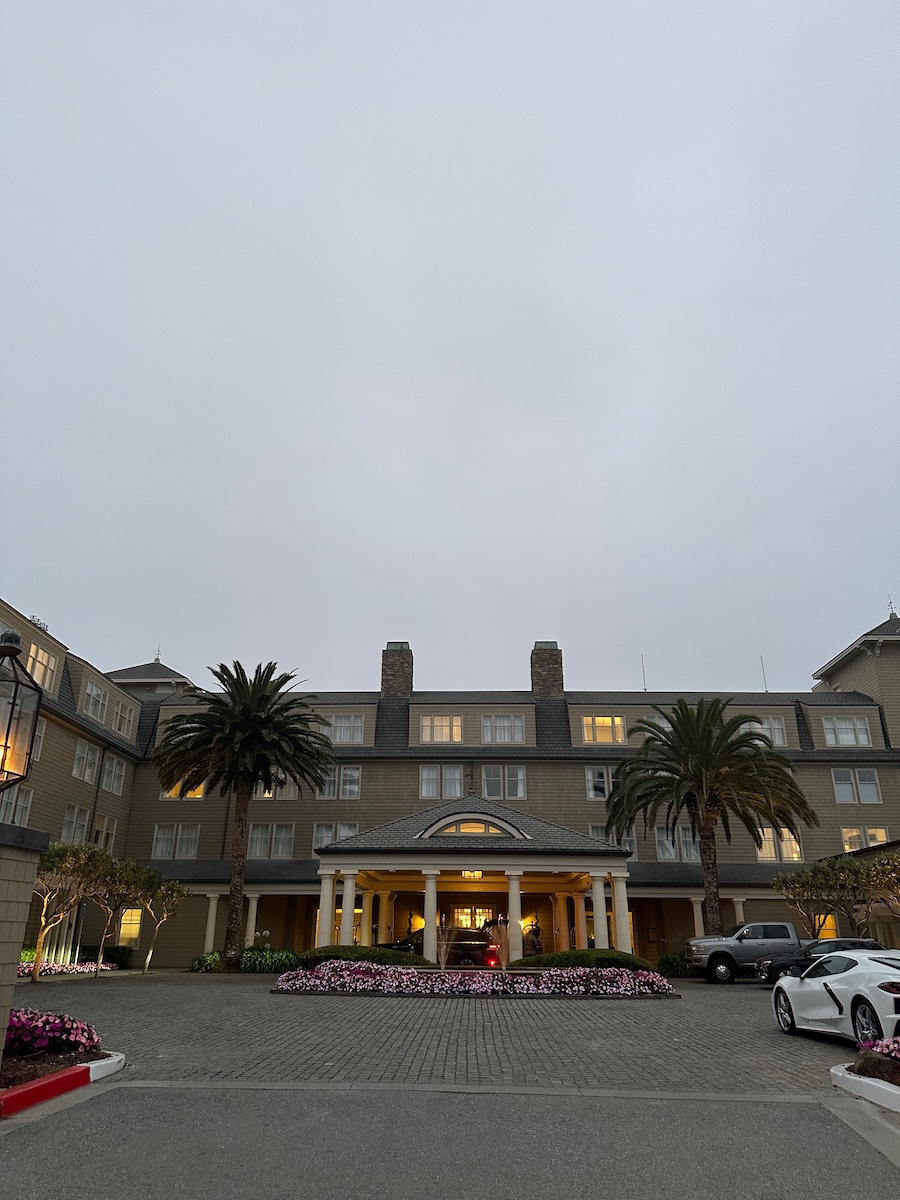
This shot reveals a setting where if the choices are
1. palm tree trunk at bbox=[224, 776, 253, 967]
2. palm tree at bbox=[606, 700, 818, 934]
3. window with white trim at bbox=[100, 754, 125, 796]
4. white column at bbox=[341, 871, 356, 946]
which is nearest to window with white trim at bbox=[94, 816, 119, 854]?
window with white trim at bbox=[100, 754, 125, 796]

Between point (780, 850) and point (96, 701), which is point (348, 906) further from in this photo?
point (780, 850)

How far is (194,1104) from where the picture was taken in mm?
8078

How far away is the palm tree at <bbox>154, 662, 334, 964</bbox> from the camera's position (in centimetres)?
2938

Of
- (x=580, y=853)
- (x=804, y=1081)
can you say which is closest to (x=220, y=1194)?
(x=804, y=1081)

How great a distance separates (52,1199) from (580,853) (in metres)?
22.4

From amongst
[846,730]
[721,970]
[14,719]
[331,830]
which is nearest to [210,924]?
[331,830]

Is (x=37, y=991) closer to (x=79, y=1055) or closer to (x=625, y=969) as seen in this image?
(x=79, y=1055)

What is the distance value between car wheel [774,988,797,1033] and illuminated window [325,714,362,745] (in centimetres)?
2575

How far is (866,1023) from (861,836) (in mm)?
27203

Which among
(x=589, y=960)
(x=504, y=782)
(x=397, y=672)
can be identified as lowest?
(x=589, y=960)

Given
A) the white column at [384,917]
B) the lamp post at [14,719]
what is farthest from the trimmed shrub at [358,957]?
the lamp post at [14,719]

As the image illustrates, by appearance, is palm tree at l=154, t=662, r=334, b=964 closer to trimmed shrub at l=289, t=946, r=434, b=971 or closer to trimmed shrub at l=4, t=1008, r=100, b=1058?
trimmed shrub at l=289, t=946, r=434, b=971

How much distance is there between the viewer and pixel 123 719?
37.0 metres

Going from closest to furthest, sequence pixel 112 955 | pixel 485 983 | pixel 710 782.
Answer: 1. pixel 485 983
2. pixel 710 782
3. pixel 112 955
